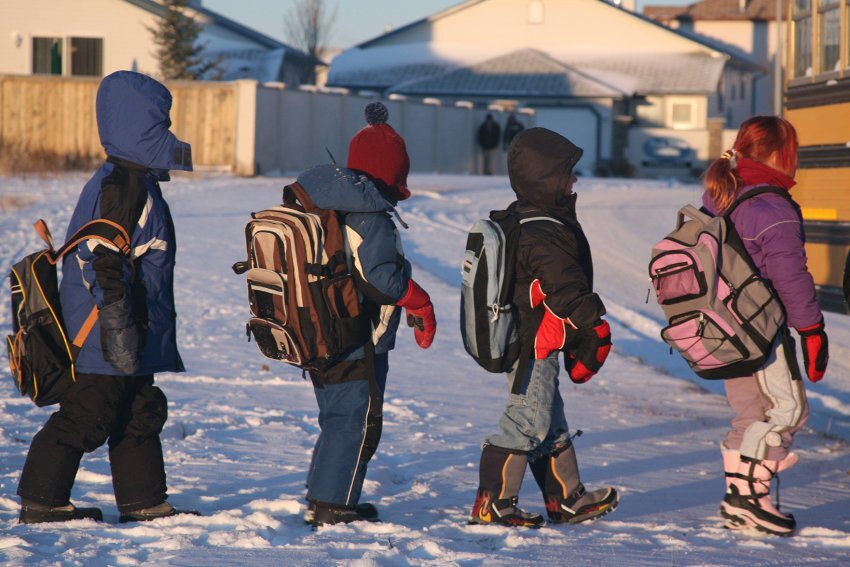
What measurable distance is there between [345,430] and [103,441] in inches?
35.8

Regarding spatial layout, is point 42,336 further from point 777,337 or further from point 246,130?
point 246,130

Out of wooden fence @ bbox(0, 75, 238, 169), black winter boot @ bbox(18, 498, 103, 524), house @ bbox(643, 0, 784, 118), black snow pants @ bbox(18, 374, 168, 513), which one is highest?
house @ bbox(643, 0, 784, 118)

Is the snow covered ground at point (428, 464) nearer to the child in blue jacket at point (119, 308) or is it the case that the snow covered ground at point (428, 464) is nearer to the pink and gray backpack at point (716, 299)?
the child in blue jacket at point (119, 308)

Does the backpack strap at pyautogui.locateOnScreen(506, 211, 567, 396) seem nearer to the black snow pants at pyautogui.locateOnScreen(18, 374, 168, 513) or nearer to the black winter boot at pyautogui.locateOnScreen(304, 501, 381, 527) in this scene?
the black winter boot at pyautogui.locateOnScreen(304, 501, 381, 527)

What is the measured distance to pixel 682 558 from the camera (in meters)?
4.12

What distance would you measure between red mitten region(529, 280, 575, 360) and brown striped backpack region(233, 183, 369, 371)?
0.69 m

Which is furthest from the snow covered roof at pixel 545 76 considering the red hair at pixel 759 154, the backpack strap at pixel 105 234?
the backpack strap at pixel 105 234

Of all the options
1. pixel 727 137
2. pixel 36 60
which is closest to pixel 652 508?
pixel 36 60

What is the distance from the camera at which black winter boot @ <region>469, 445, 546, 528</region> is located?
4.58m

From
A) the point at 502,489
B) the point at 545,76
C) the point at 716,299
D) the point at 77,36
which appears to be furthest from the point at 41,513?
the point at 545,76

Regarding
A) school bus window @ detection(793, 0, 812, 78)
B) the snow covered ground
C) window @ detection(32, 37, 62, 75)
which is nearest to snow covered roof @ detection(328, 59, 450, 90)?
window @ detection(32, 37, 62, 75)

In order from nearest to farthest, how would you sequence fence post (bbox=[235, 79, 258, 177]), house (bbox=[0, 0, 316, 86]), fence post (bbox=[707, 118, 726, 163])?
fence post (bbox=[235, 79, 258, 177]) → house (bbox=[0, 0, 316, 86]) → fence post (bbox=[707, 118, 726, 163])

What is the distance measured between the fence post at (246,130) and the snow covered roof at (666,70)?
2406cm

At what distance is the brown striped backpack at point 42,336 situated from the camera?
4.36m
